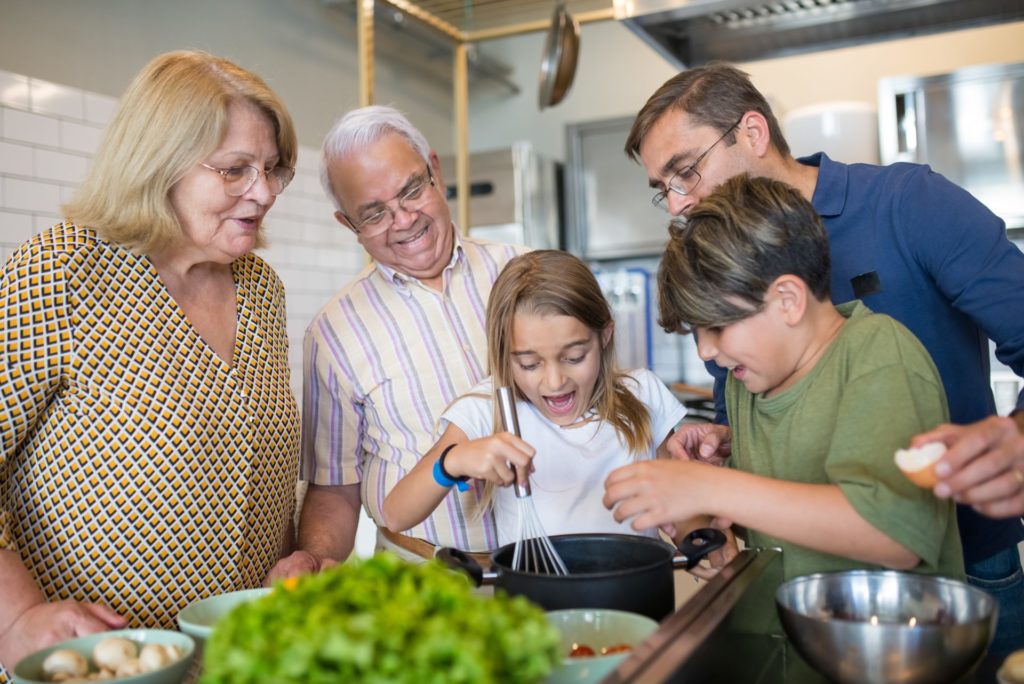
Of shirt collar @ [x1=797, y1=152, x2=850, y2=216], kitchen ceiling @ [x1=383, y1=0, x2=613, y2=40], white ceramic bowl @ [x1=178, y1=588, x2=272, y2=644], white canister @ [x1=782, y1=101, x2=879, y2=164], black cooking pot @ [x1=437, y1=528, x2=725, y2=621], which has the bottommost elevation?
white ceramic bowl @ [x1=178, y1=588, x2=272, y2=644]

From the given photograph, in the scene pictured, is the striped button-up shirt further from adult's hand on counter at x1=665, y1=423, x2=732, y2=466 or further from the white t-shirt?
adult's hand on counter at x1=665, y1=423, x2=732, y2=466

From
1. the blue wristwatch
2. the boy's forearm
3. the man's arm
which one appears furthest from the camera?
the man's arm

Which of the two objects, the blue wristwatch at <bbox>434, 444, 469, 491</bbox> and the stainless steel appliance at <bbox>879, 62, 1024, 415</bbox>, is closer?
→ the blue wristwatch at <bbox>434, 444, 469, 491</bbox>

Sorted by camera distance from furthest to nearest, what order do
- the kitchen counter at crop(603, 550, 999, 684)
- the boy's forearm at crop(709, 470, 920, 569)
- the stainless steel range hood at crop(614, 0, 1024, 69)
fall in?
the stainless steel range hood at crop(614, 0, 1024, 69) → the boy's forearm at crop(709, 470, 920, 569) → the kitchen counter at crop(603, 550, 999, 684)

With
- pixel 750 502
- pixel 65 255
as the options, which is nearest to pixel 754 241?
pixel 750 502

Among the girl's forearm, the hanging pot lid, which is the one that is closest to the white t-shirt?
the girl's forearm

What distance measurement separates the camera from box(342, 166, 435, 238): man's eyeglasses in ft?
6.52

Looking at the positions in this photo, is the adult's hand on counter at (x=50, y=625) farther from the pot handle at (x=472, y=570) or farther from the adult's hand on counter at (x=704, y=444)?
the adult's hand on counter at (x=704, y=444)

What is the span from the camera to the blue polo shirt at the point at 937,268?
154 cm

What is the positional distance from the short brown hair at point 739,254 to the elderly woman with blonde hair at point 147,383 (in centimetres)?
70

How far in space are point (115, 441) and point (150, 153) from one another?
440mm

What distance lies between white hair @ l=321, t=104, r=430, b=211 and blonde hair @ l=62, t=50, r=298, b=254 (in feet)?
1.62

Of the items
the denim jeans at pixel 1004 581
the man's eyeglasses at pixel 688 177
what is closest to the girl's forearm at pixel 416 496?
the man's eyeglasses at pixel 688 177

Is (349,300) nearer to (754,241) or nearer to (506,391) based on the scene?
(506,391)
